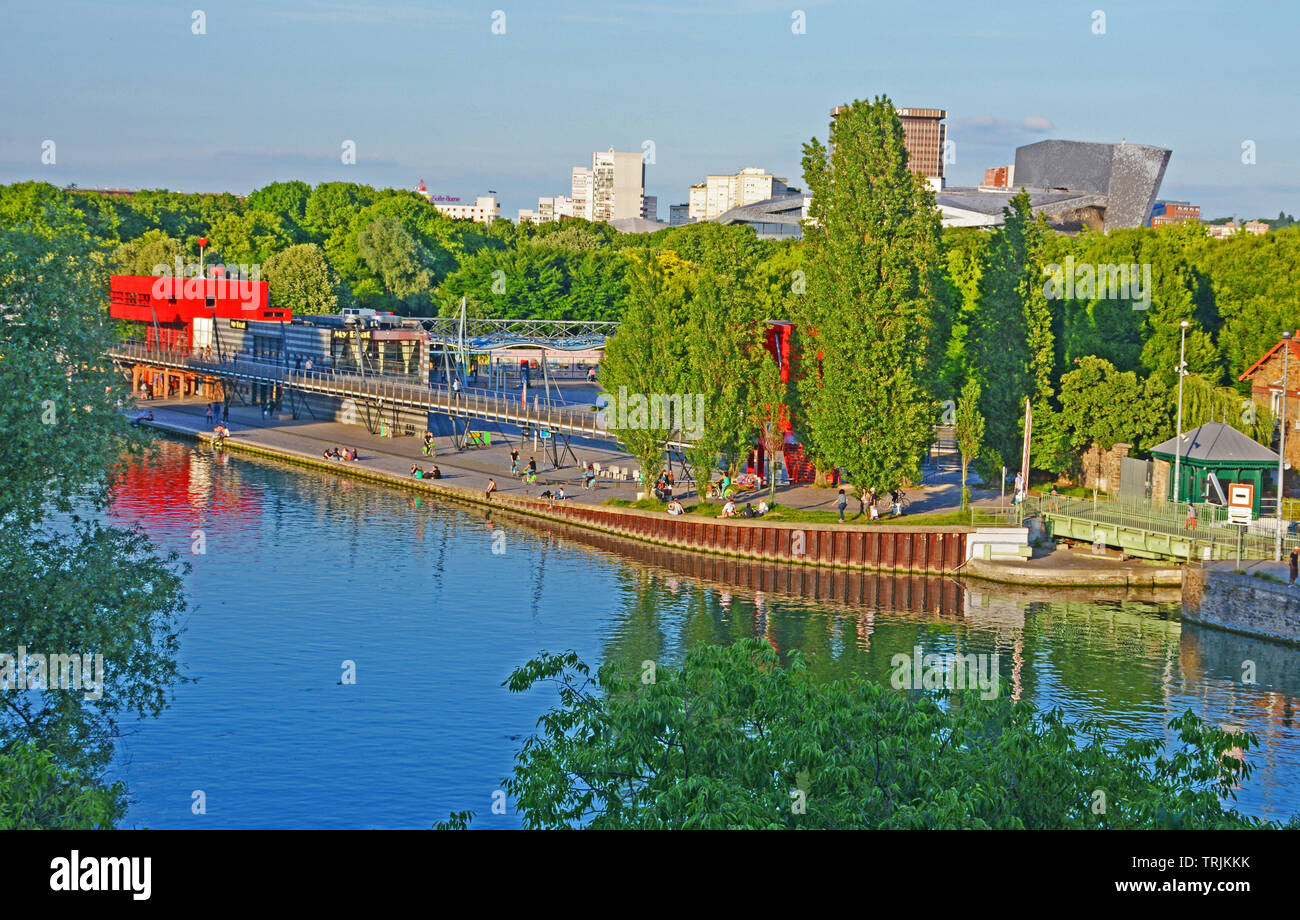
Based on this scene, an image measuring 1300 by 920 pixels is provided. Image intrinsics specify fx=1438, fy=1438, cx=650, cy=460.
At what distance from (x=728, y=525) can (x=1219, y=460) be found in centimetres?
2057

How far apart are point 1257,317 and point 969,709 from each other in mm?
65562

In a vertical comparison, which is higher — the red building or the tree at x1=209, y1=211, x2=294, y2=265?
the tree at x1=209, y1=211, x2=294, y2=265

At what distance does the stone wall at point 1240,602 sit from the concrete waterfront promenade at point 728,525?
5819 millimetres

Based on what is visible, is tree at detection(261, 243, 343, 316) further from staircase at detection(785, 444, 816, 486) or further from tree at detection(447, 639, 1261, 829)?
tree at detection(447, 639, 1261, 829)

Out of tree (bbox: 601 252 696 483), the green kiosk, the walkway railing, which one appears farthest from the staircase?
the green kiosk

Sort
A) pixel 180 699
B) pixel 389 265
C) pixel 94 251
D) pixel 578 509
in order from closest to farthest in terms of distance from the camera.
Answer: pixel 94 251 < pixel 180 699 < pixel 578 509 < pixel 389 265

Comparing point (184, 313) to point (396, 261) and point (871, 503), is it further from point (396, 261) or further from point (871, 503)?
point (871, 503)

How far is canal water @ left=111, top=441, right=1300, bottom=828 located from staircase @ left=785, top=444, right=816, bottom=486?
1161cm

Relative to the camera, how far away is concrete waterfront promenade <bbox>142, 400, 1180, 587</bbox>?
2315 inches

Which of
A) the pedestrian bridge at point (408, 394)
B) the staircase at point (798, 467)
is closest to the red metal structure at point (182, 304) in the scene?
the pedestrian bridge at point (408, 394)
